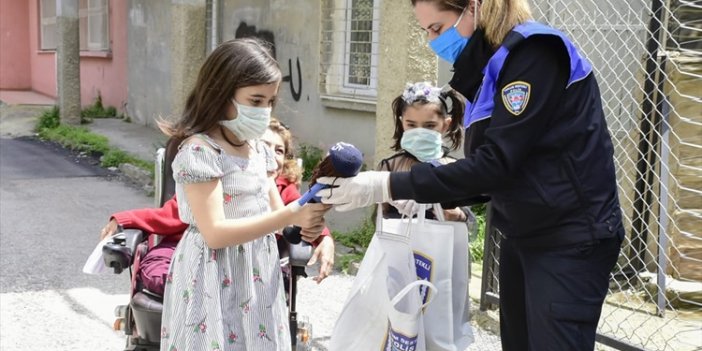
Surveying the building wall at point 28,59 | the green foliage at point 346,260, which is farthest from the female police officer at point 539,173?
the building wall at point 28,59

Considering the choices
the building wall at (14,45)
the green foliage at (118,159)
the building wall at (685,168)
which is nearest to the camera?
the building wall at (685,168)

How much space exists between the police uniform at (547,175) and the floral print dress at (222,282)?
63cm

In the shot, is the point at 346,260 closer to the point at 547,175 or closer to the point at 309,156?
the point at 309,156

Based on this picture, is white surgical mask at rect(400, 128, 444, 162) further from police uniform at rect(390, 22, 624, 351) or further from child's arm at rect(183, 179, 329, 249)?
police uniform at rect(390, 22, 624, 351)

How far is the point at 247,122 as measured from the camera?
8.36 ft

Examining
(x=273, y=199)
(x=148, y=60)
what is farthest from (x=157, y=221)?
(x=148, y=60)

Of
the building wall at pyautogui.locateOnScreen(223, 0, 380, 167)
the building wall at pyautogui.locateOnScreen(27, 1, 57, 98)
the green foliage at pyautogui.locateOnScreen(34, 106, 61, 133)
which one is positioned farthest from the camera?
the building wall at pyautogui.locateOnScreen(27, 1, 57, 98)

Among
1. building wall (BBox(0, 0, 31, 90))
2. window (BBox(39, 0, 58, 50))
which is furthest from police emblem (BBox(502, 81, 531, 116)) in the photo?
building wall (BBox(0, 0, 31, 90))

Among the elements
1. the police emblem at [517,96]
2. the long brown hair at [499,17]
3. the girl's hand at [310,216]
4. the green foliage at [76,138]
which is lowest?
the green foliage at [76,138]

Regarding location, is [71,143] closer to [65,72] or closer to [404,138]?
[65,72]

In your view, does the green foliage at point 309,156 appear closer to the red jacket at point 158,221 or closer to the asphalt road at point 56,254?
the asphalt road at point 56,254

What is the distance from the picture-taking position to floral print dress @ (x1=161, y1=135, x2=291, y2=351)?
2457 millimetres

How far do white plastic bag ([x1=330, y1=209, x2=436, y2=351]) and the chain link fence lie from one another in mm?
1915

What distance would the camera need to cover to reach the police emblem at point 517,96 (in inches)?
79.1
